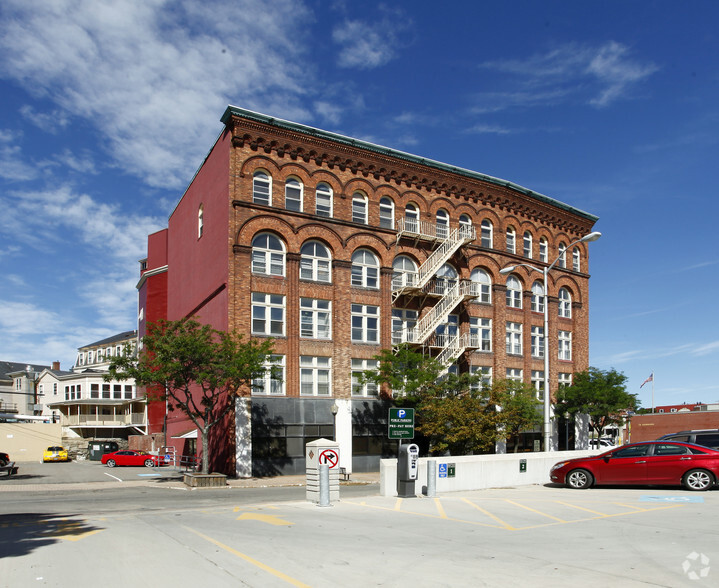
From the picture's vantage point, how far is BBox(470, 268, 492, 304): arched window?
145ft

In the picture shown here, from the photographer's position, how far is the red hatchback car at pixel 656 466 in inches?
741

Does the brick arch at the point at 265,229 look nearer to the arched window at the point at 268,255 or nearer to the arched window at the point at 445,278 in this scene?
the arched window at the point at 268,255

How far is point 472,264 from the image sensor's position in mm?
43625

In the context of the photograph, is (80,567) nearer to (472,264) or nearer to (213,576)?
(213,576)

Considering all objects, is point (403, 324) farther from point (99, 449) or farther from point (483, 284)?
point (99, 449)

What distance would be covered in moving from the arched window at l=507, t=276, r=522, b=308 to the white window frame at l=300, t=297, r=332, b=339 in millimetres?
14611

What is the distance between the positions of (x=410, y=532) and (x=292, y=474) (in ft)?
75.1

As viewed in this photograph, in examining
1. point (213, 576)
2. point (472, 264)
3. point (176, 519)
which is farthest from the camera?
point (472, 264)

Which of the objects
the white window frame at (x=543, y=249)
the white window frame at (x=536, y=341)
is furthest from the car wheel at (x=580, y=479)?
the white window frame at (x=543, y=249)

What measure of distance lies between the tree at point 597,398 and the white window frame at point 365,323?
15424 mm

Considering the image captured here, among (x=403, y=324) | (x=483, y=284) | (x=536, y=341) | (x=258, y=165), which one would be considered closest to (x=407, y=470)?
(x=403, y=324)

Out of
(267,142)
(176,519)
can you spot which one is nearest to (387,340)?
(267,142)

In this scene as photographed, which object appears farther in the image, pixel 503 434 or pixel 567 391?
pixel 567 391

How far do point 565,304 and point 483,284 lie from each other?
942 cm
